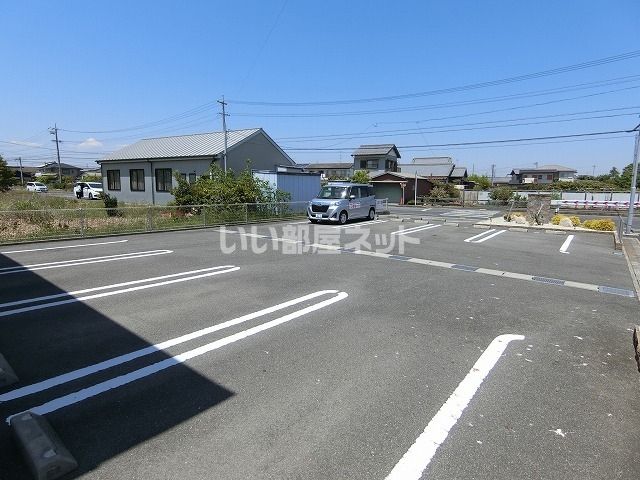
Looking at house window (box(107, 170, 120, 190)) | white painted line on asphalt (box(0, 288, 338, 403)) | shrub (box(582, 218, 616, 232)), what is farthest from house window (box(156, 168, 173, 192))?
shrub (box(582, 218, 616, 232))

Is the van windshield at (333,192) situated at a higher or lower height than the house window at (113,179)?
lower

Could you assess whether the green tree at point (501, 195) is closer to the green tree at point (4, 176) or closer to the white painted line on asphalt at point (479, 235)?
the white painted line on asphalt at point (479, 235)

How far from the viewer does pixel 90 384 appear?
10.7ft

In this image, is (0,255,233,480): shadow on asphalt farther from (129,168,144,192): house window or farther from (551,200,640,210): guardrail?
(551,200,640,210): guardrail

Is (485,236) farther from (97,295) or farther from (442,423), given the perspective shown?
(97,295)

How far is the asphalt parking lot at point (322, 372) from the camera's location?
97.1 inches

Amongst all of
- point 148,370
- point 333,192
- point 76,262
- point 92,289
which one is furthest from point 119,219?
point 148,370

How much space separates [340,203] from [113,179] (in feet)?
70.7

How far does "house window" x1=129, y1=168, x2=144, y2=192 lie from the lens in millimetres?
26791

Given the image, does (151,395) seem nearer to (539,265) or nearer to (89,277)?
(89,277)

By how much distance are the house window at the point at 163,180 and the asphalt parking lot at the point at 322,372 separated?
60.5 ft

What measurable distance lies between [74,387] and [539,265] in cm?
951

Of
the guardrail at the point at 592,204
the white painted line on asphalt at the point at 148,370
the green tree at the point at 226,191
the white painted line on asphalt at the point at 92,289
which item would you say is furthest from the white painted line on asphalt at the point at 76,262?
the guardrail at the point at 592,204

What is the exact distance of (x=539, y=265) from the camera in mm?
9008
